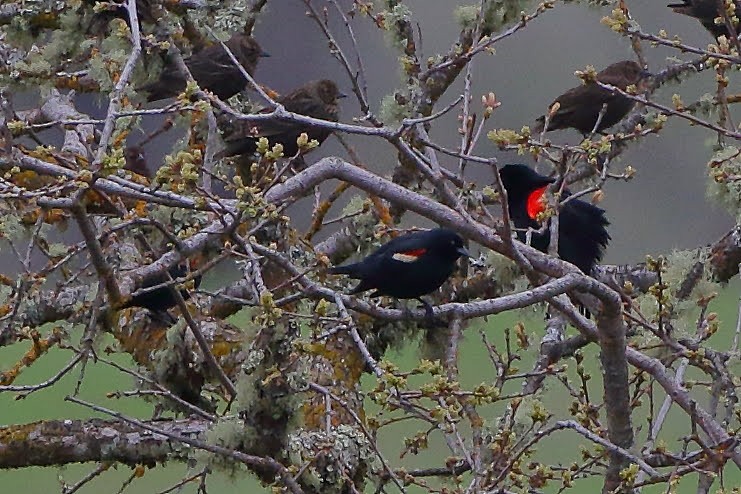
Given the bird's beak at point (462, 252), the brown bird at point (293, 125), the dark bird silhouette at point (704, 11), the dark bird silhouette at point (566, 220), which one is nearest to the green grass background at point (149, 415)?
the dark bird silhouette at point (566, 220)

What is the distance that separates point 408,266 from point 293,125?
5.79 ft

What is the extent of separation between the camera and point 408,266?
411cm

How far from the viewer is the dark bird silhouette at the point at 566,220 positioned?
5.66 meters

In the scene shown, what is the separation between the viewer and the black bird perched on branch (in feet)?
13.5

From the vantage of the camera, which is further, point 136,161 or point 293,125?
point 136,161

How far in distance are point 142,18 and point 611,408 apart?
2313 mm

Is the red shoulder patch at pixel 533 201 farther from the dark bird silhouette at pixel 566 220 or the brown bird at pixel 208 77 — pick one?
the brown bird at pixel 208 77

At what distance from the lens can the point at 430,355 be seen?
16.9 ft

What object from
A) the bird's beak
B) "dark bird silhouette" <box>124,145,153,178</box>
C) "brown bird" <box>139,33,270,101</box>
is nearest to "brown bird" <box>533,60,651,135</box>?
"brown bird" <box>139,33,270,101</box>

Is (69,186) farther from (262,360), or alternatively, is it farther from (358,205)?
(358,205)

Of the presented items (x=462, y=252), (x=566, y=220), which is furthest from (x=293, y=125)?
(x=462, y=252)

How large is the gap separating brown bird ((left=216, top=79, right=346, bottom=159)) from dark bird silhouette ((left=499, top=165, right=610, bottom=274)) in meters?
0.90

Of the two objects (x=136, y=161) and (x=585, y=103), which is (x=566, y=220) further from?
(x=136, y=161)

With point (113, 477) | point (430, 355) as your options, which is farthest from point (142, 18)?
point (113, 477)
